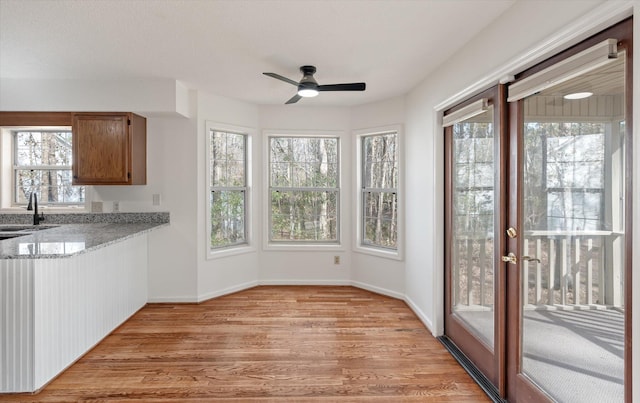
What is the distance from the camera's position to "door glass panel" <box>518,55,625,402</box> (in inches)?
60.5

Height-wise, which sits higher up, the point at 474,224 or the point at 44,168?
the point at 44,168

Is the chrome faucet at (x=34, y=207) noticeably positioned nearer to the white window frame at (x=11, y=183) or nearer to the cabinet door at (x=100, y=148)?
the white window frame at (x=11, y=183)

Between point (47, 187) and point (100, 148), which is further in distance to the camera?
point (47, 187)

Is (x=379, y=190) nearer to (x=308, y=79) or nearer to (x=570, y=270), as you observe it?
(x=308, y=79)

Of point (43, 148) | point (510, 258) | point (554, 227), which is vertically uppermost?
point (43, 148)

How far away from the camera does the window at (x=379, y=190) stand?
177 inches

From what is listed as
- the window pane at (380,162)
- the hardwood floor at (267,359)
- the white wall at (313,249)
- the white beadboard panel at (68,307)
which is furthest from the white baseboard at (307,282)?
the white beadboard panel at (68,307)

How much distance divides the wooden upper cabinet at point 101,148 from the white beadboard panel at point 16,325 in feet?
5.11

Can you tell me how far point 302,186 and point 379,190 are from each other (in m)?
1.07

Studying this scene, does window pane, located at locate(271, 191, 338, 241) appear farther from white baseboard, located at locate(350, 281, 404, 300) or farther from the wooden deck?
the wooden deck

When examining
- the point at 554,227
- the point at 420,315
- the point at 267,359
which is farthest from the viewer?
the point at 420,315

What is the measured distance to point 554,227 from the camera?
1.91 metres

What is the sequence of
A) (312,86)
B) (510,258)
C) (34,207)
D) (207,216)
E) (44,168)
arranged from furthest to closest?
(207,216) → (44,168) → (34,207) → (312,86) → (510,258)

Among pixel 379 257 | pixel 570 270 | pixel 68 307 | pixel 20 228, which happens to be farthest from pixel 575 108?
pixel 20 228
